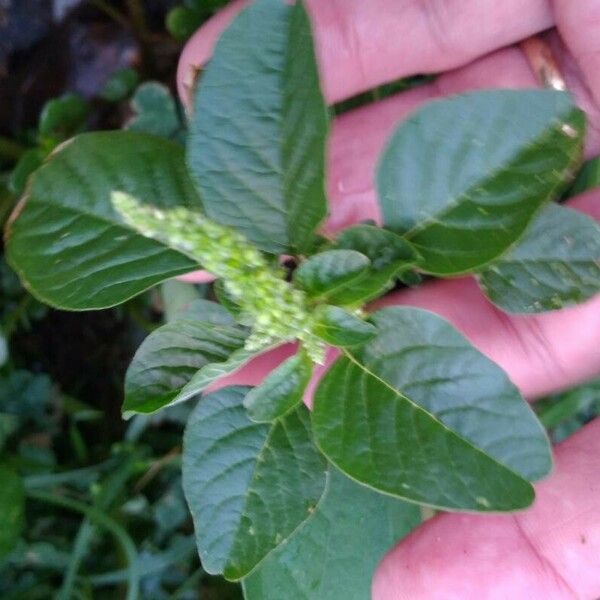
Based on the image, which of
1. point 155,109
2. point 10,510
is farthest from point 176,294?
point 10,510

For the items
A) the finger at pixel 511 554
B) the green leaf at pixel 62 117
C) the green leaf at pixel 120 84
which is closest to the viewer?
the finger at pixel 511 554

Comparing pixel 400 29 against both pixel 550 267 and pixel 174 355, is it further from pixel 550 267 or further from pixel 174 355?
pixel 174 355

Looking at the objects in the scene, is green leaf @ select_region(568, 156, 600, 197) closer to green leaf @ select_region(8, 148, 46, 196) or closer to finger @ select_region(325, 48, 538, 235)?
finger @ select_region(325, 48, 538, 235)

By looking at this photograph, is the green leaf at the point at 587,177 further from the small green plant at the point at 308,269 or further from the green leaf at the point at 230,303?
the green leaf at the point at 230,303

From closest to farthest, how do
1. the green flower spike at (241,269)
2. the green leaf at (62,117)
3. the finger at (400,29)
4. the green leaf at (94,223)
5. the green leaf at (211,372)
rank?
the green flower spike at (241,269), the green leaf at (211,372), the green leaf at (94,223), the finger at (400,29), the green leaf at (62,117)

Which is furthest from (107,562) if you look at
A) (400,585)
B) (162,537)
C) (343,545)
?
(400,585)

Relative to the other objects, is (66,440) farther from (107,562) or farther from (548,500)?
(548,500)

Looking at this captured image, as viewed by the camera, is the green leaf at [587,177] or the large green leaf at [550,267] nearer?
the large green leaf at [550,267]

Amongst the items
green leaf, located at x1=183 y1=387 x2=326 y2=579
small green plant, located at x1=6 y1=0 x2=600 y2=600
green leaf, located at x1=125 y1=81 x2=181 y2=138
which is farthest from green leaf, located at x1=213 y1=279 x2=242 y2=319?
green leaf, located at x1=125 y1=81 x2=181 y2=138

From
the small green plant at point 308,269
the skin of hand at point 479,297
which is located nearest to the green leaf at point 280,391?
the small green plant at point 308,269
